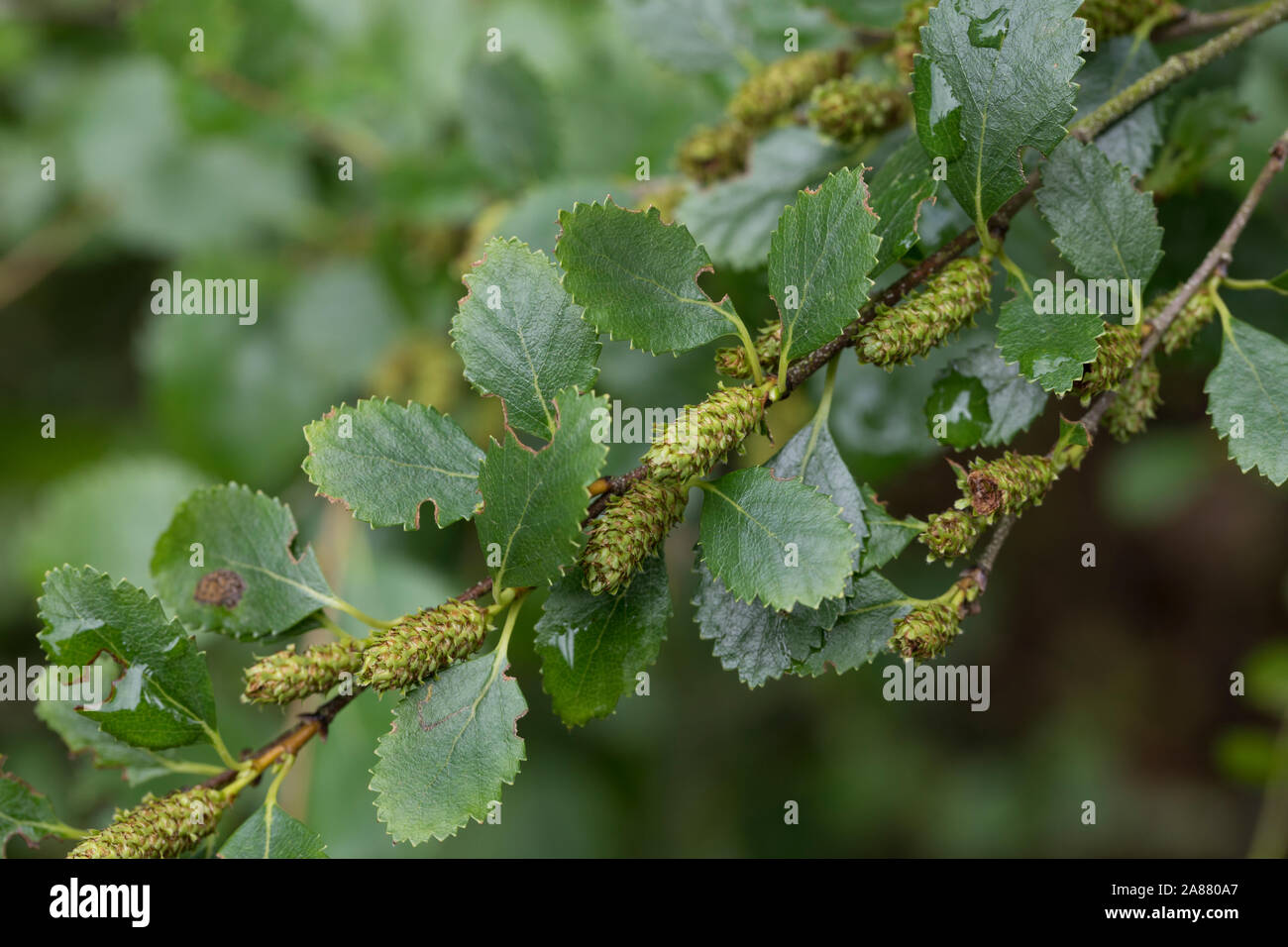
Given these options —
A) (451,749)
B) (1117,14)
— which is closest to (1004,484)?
(451,749)

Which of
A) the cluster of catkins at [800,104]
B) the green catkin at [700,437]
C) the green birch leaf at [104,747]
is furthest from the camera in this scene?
the cluster of catkins at [800,104]

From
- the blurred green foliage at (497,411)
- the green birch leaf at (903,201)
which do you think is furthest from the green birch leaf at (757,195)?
the green birch leaf at (903,201)

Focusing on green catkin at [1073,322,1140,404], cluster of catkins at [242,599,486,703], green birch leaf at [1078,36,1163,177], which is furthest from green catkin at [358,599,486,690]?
green birch leaf at [1078,36,1163,177]

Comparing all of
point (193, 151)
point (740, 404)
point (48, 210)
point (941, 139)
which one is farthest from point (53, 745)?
point (941, 139)

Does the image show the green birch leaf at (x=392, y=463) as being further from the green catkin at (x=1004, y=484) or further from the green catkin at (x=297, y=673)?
the green catkin at (x=1004, y=484)

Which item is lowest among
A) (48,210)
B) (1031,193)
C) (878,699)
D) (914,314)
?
(878,699)

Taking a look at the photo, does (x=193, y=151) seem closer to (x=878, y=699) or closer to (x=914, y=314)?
(x=914, y=314)

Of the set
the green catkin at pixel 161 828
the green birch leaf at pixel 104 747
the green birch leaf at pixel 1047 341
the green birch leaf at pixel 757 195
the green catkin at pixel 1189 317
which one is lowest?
the green catkin at pixel 161 828

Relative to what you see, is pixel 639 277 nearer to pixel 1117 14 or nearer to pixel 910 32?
pixel 910 32
